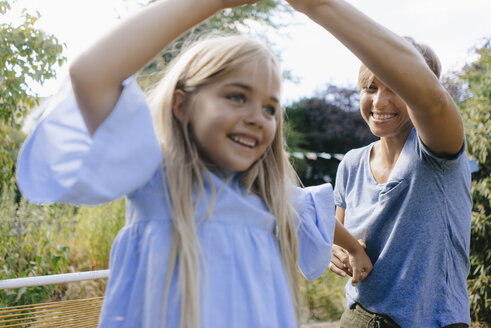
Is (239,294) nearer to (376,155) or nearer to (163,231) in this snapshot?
(163,231)

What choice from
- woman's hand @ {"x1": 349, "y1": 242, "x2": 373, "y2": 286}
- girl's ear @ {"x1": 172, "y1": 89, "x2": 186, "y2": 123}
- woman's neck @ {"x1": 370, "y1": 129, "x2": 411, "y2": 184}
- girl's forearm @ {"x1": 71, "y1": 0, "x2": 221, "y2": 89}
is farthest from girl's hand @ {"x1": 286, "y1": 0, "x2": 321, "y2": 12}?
woman's hand @ {"x1": 349, "y1": 242, "x2": 373, "y2": 286}

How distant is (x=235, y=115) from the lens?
4.07 feet

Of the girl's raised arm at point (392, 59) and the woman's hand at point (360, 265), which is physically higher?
the girl's raised arm at point (392, 59)

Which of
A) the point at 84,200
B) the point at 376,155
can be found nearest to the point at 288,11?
the point at 376,155

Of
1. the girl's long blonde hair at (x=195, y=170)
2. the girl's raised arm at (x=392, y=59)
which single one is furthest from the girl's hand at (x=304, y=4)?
the girl's long blonde hair at (x=195, y=170)

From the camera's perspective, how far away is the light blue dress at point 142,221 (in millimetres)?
1134

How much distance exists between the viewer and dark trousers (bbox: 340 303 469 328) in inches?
70.7

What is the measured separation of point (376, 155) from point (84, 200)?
1323 millimetres

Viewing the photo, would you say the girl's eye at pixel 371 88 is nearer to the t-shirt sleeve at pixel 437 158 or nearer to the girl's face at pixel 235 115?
the t-shirt sleeve at pixel 437 158

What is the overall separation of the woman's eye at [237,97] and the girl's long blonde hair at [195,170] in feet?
0.23

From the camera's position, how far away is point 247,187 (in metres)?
1.39

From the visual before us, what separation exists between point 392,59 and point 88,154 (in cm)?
88

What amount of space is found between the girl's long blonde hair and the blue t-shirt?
18.3 inches

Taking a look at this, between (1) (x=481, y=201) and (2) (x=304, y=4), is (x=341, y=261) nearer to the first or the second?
(2) (x=304, y=4)
